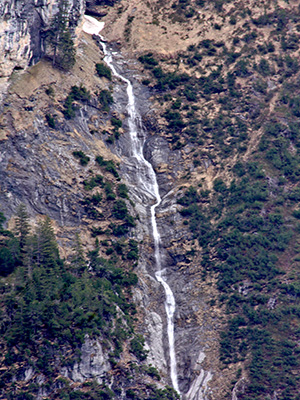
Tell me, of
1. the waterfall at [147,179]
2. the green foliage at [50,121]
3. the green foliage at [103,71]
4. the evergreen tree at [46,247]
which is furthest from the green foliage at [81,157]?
the green foliage at [103,71]

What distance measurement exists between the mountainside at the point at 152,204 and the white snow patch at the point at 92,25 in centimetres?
172

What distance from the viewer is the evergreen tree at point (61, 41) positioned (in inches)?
4825

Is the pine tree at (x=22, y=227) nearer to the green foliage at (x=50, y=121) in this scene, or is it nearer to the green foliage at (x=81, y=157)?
the green foliage at (x=81, y=157)

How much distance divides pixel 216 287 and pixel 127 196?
21.8 m

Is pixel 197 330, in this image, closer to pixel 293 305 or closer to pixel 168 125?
pixel 293 305

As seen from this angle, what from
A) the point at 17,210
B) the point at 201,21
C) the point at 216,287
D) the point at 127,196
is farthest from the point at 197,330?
the point at 201,21

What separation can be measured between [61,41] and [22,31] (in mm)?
9894

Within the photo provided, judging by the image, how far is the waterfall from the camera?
10788cm

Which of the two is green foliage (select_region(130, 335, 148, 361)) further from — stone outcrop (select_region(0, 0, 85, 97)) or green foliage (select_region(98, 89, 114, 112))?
stone outcrop (select_region(0, 0, 85, 97))

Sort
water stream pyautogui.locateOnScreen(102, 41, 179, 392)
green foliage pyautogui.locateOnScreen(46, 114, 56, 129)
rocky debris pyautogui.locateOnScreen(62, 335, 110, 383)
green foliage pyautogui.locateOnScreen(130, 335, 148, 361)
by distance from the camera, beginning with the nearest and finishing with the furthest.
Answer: rocky debris pyautogui.locateOnScreen(62, 335, 110, 383) → green foliage pyautogui.locateOnScreen(130, 335, 148, 361) → water stream pyautogui.locateOnScreen(102, 41, 179, 392) → green foliage pyautogui.locateOnScreen(46, 114, 56, 129)

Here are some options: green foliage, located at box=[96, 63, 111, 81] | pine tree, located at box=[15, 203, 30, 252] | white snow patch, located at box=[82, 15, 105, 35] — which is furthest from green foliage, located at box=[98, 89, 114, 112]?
pine tree, located at box=[15, 203, 30, 252]

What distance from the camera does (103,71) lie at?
133m

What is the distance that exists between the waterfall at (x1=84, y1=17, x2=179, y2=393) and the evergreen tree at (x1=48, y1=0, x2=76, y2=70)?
15.0m

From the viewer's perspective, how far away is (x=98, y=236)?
10969cm
